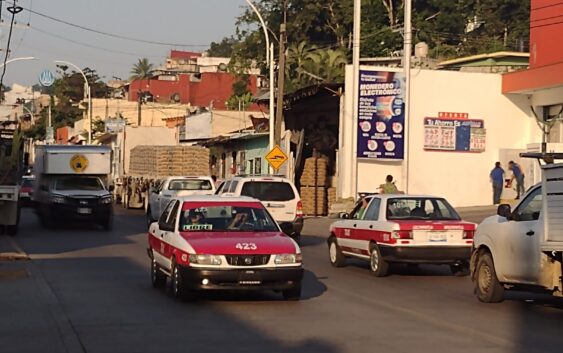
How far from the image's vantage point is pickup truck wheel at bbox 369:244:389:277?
58.9 feet

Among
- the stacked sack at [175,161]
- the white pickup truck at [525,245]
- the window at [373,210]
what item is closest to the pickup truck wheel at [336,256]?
the window at [373,210]

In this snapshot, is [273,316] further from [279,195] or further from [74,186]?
[74,186]

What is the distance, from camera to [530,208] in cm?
1370

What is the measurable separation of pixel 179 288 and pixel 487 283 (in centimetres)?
447

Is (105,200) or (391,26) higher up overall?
(391,26)

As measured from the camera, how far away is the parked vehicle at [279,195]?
24859 millimetres

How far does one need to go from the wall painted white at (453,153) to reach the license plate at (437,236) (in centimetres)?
2001

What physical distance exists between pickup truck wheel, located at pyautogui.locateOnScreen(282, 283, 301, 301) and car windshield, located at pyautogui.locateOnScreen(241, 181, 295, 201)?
1059 centimetres

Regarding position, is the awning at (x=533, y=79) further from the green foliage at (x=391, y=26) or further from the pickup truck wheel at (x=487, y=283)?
the green foliage at (x=391, y=26)

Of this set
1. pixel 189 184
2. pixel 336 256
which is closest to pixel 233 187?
pixel 336 256

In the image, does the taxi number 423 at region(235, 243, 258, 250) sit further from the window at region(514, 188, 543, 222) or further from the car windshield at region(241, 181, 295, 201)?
the car windshield at region(241, 181, 295, 201)

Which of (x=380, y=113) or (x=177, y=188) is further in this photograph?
(x=380, y=113)

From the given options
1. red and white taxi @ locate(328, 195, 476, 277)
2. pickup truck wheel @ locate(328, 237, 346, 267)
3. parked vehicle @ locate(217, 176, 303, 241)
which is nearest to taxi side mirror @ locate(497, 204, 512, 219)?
red and white taxi @ locate(328, 195, 476, 277)

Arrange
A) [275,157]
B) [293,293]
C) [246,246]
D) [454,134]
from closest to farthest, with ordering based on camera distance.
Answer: [246,246] → [293,293] → [275,157] → [454,134]
